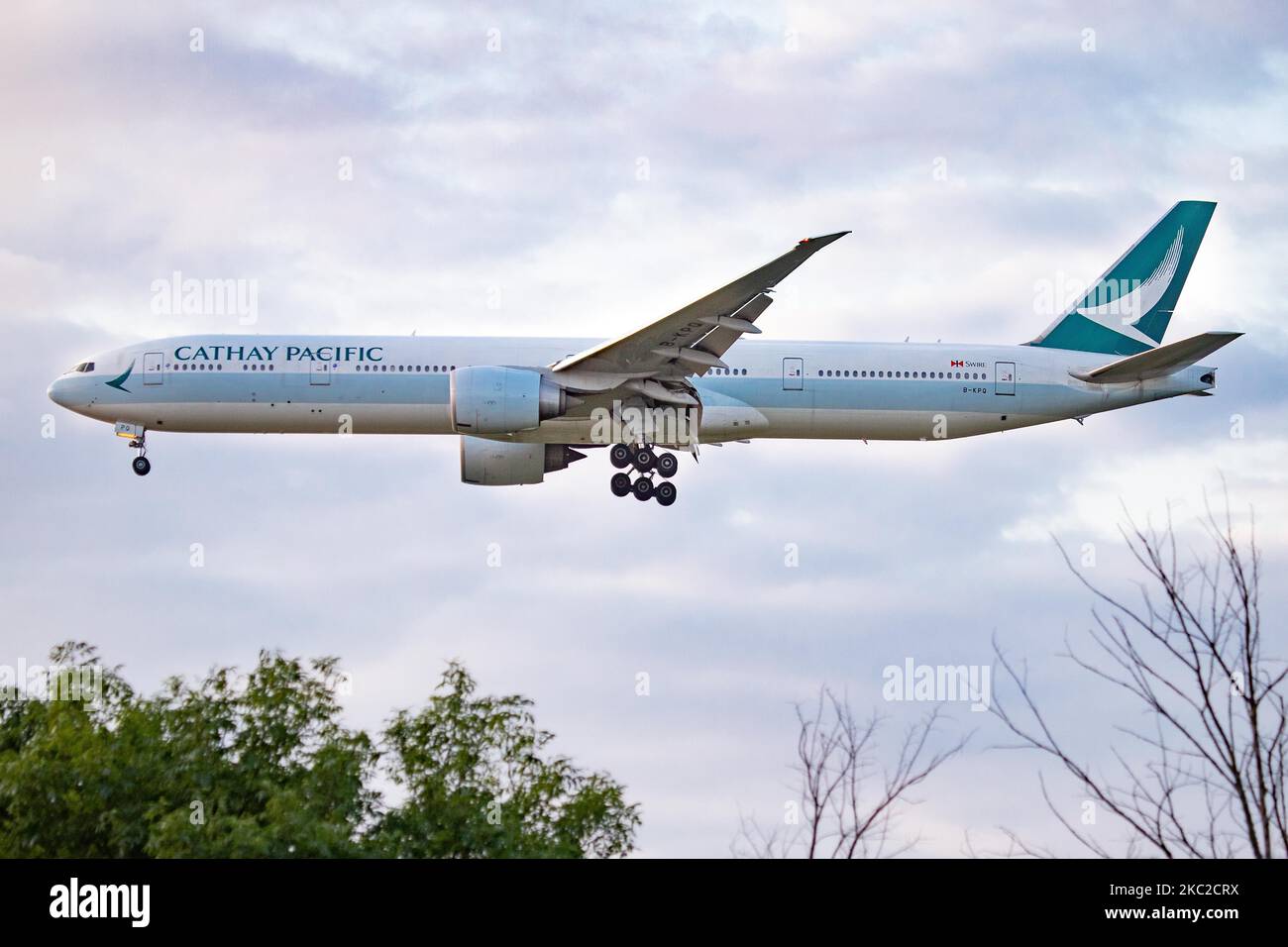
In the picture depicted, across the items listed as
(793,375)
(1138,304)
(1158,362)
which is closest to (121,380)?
A: (793,375)

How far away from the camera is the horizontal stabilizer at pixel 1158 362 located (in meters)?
36.5

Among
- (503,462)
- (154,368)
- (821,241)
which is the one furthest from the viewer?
(503,462)

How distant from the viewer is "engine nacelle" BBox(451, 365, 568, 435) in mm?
34594

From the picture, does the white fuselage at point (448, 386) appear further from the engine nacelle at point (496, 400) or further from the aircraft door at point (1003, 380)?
the engine nacelle at point (496, 400)

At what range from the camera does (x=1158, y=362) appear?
1526 inches

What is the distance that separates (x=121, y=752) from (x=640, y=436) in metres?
13.3

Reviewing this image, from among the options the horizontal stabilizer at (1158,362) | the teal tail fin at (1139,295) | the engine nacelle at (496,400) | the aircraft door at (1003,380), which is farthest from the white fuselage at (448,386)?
the teal tail fin at (1139,295)

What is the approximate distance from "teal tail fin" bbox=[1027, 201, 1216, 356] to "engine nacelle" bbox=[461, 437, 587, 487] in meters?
13.5

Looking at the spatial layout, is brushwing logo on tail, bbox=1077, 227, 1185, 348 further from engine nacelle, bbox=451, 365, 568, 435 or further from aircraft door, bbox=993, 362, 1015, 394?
engine nacelle, bbox=451, 365, 568, 435

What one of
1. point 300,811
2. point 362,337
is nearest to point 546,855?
point 300,811

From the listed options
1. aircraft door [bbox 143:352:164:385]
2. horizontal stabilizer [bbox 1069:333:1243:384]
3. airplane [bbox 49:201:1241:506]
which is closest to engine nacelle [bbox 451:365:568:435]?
airplane [bbox 49:201:1241:506]

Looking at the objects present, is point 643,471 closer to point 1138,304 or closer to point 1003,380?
point 1003,380

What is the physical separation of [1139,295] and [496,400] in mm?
19099

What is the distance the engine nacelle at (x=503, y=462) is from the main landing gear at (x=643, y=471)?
2.71 m
